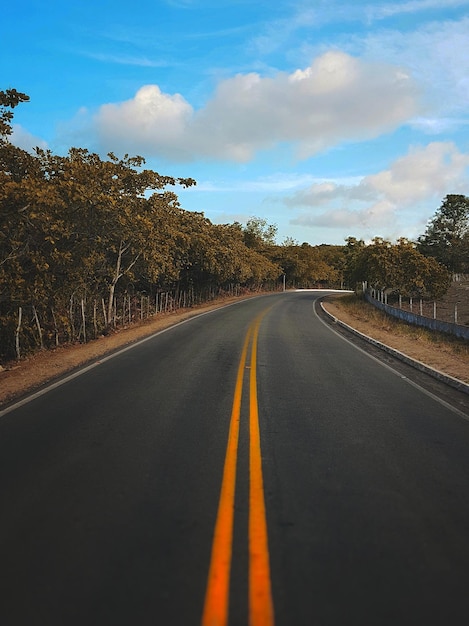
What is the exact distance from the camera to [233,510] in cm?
414

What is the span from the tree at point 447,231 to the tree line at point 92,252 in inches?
1393

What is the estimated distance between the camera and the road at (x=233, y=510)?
9.59ft

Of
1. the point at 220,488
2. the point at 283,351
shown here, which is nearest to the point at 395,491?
the point at 220,488

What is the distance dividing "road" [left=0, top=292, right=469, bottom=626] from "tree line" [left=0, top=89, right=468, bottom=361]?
5558mm

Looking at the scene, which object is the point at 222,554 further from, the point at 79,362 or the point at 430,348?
the point at 430,348

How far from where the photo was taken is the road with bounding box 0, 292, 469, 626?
292cm

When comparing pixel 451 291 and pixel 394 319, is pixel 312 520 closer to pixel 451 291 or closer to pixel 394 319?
pixel 394 319

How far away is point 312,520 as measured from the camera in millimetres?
3979

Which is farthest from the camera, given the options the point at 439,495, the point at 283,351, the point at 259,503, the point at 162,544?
the point at 283,351

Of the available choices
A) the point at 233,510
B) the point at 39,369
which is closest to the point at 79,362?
the point at 39,369

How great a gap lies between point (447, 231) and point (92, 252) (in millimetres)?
78617

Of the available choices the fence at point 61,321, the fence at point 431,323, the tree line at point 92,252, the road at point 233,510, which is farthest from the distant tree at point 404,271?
the road at point 233,510

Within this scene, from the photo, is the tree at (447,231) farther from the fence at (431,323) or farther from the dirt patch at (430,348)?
the dirt patch at (430,348)

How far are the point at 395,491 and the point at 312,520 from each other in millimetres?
1070
